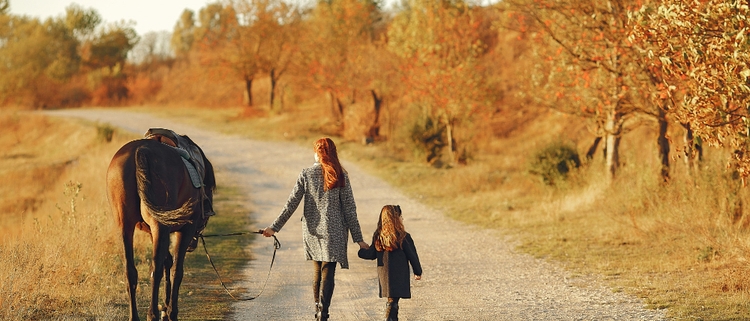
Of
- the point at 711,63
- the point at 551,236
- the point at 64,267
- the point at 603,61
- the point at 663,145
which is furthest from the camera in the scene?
the point at 663,145

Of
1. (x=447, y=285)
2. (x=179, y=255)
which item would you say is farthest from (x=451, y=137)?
(x=179, y=255)

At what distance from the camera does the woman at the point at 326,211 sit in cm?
659

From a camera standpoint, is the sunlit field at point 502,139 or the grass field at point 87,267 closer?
the grass field at point 87,267

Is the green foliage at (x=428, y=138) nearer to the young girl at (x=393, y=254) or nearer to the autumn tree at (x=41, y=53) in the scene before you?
the young girl at (x=393, y=254)

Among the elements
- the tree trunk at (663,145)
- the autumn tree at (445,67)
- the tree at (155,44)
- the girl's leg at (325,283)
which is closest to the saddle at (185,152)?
the girl's leg at (325,283)

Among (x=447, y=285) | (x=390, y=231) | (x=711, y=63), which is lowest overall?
(x=447, y=285)

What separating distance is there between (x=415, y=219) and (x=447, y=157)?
1177cm

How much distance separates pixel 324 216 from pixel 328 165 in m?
0.47

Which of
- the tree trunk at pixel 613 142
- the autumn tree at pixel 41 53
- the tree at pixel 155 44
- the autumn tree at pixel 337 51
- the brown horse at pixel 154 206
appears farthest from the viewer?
the tree at pixel 155 44

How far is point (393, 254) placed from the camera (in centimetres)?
654

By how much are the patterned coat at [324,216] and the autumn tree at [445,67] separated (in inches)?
686

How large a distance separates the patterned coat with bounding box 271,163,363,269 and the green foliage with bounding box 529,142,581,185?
1092 centimetres

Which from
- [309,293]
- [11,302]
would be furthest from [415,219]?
[11,302]

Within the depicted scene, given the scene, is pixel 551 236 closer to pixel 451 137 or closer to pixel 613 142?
pixel 613 142
